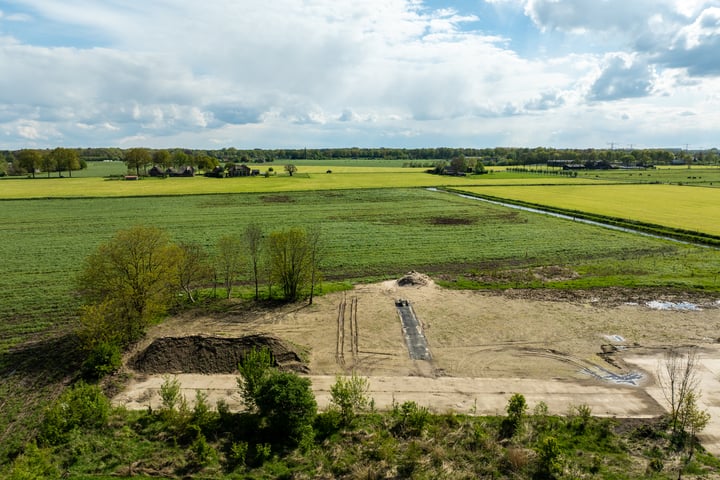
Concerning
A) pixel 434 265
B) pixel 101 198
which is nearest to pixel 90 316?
pixel 434 265

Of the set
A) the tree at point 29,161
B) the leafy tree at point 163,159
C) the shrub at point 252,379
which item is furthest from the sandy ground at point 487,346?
the leafy tree at point 163,159

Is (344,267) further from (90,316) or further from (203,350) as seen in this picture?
(90,316)

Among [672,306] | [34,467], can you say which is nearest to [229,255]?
[34,467]

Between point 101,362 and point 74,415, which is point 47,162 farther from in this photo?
point 74,415

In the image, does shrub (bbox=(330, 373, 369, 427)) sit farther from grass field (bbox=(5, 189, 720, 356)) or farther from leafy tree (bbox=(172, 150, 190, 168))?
leafy tree (bbox=(172, 150, 190, 168))

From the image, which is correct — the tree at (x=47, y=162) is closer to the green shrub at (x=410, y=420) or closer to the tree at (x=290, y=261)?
the tree at (x=290, y=261)

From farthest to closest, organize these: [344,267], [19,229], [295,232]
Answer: [19,229] → [344,267] → [295,232]

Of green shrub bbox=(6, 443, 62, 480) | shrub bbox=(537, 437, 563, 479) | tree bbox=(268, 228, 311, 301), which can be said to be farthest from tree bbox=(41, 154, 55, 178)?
shrub bbox=(537, 437, 563, 479)
